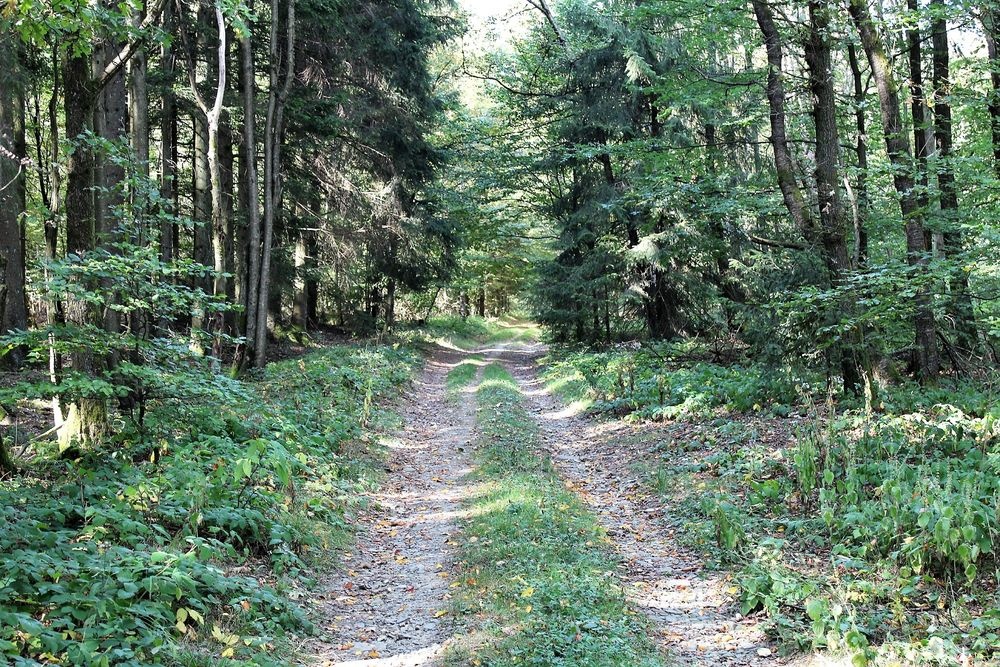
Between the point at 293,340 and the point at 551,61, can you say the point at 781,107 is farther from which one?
the point at 293,340

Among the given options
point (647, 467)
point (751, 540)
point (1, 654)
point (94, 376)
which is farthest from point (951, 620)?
point (94, 376)

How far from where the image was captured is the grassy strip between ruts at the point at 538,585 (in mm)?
4539

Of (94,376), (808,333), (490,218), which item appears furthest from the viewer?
(490,218)

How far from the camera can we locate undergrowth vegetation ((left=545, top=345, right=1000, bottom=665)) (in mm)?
4633

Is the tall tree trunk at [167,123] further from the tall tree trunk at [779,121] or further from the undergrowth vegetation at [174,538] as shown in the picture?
the tall tree trunk at [779,121]

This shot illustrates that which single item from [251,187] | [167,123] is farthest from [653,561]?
[167,123]

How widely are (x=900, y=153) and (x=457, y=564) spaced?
8.44m

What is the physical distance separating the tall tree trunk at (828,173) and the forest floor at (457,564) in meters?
3.41

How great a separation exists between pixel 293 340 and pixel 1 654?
19.5 m

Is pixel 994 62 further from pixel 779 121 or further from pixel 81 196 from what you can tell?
pixel 81 196

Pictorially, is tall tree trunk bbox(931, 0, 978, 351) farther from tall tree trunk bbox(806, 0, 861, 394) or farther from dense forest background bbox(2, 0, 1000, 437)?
tall tree trunk bbox(806, 0, 861, 394)

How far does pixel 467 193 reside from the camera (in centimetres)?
2753

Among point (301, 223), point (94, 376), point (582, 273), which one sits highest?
point (301, 223)

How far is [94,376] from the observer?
692 cm
